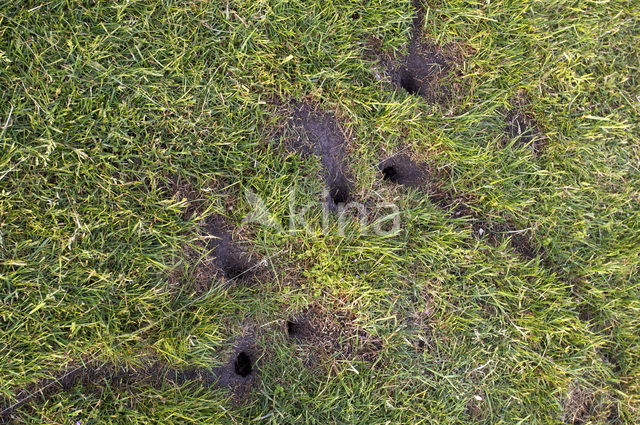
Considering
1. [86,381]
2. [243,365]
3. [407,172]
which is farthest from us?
[407,172]

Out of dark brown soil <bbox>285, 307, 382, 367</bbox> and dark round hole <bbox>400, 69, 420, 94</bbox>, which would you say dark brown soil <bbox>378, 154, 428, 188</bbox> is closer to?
dark round hole <bbox>400, 69, 420, 94</bbox>

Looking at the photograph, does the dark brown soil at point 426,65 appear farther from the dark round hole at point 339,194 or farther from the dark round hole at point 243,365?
the dark round hole at point 243,365

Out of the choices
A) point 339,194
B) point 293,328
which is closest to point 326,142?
point 339,194

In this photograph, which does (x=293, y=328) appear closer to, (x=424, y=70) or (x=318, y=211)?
(x=318, y=211)

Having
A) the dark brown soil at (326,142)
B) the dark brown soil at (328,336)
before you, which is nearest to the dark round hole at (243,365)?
the dark brown soil at (328,336)

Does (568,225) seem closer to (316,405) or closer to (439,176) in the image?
(439,176)

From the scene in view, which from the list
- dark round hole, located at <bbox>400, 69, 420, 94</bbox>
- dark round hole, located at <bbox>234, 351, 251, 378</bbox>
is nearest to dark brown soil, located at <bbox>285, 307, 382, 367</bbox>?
dark round hole, located at <bbox>234, 351, 251, 378</bbox>

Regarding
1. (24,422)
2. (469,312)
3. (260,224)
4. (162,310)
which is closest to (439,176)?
(469,312)
